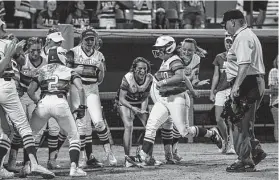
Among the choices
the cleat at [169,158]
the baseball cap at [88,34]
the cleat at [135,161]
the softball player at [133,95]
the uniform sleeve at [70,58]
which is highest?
the baseball cap at [88,34]

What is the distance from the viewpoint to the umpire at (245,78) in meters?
7.76

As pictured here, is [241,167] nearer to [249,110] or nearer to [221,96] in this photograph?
[249,110]

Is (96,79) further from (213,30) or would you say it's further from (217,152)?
(213,30)

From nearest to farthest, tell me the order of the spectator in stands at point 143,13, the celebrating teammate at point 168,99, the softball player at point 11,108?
the softball player at point 11,108, the celebrating teammate at point 168,99, the spectator in stands at point 143,13

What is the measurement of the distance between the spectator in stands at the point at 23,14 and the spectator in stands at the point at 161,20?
2568 millimetres

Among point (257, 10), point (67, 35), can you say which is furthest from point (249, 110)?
point (257, 10)

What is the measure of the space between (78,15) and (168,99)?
571 centimetres

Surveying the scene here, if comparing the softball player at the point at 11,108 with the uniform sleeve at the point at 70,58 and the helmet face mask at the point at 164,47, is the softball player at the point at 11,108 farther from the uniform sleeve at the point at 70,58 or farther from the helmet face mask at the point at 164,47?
the helmet face mask at the point at 164,47

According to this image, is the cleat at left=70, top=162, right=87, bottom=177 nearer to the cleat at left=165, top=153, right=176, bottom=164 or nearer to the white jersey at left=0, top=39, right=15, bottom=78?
the white jersey at left=0, top=39, right=15, bottom=78

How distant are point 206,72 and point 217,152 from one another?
3868 millimetres

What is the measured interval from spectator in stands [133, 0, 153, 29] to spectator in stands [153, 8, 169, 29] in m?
0.21

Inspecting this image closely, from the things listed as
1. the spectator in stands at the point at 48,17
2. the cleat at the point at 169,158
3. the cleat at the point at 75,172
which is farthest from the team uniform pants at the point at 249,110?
the spectator in stands at the point at 48,17

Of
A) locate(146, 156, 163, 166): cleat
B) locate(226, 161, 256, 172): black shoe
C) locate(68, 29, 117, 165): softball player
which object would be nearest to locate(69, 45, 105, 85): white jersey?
locate(68, 29, 117, 165): softball player

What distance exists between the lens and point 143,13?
14438mm
